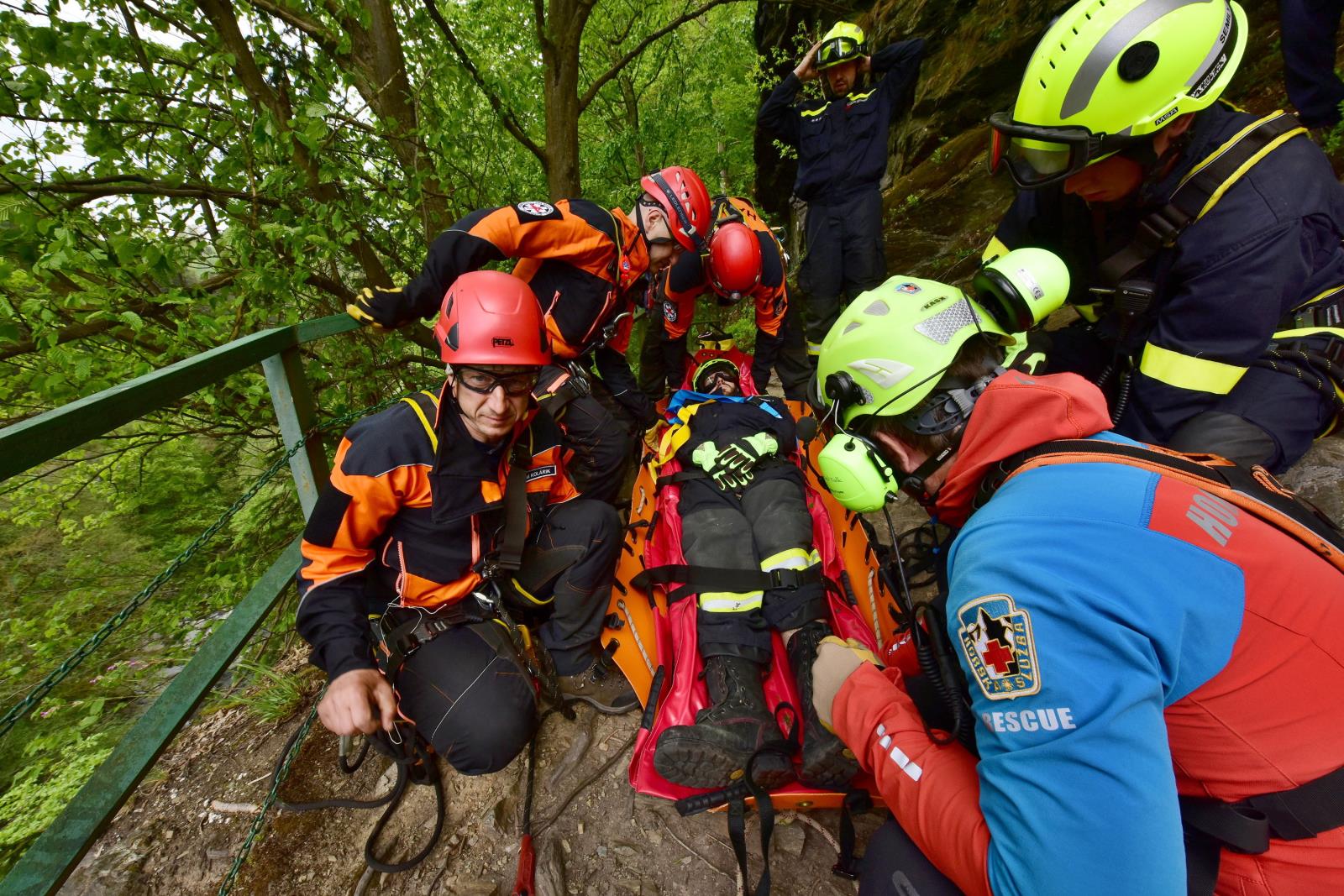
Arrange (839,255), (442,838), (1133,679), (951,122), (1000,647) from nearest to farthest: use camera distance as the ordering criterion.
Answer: (1133,679), (1000,647), (442,838), (839,255), (951,122)

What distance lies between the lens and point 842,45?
438 centimetres

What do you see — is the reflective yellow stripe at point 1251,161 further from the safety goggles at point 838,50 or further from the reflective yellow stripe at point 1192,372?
the safety goggles at point 838,50

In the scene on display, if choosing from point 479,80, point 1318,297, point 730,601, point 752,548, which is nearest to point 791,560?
point 752,548

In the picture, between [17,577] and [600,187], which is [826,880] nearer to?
[17,577]

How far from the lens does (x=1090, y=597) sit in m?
0.89

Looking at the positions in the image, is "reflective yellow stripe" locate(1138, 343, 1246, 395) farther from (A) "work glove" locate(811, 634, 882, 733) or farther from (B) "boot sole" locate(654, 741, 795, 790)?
(B) "boot sole" locate(654, 741, 795, 790)

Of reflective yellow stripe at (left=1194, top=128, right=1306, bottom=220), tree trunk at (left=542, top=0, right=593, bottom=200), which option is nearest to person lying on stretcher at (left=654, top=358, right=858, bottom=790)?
reflective yellow stripe at (left=1194, top=128, right=1306, bottom=220)

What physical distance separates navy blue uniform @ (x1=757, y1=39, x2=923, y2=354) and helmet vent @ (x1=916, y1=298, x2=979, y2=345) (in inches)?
121

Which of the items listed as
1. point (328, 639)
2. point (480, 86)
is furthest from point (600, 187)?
point (328, 639)

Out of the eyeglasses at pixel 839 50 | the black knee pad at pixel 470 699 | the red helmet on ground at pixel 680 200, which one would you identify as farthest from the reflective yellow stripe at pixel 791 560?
the eyeglasses at pixel 839 50

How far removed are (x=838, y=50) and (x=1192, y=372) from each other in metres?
3.93

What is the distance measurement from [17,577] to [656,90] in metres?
11.6

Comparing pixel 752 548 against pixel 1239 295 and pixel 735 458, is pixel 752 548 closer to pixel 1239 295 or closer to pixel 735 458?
pixel 735 458

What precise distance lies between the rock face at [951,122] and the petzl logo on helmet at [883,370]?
15.8ft
